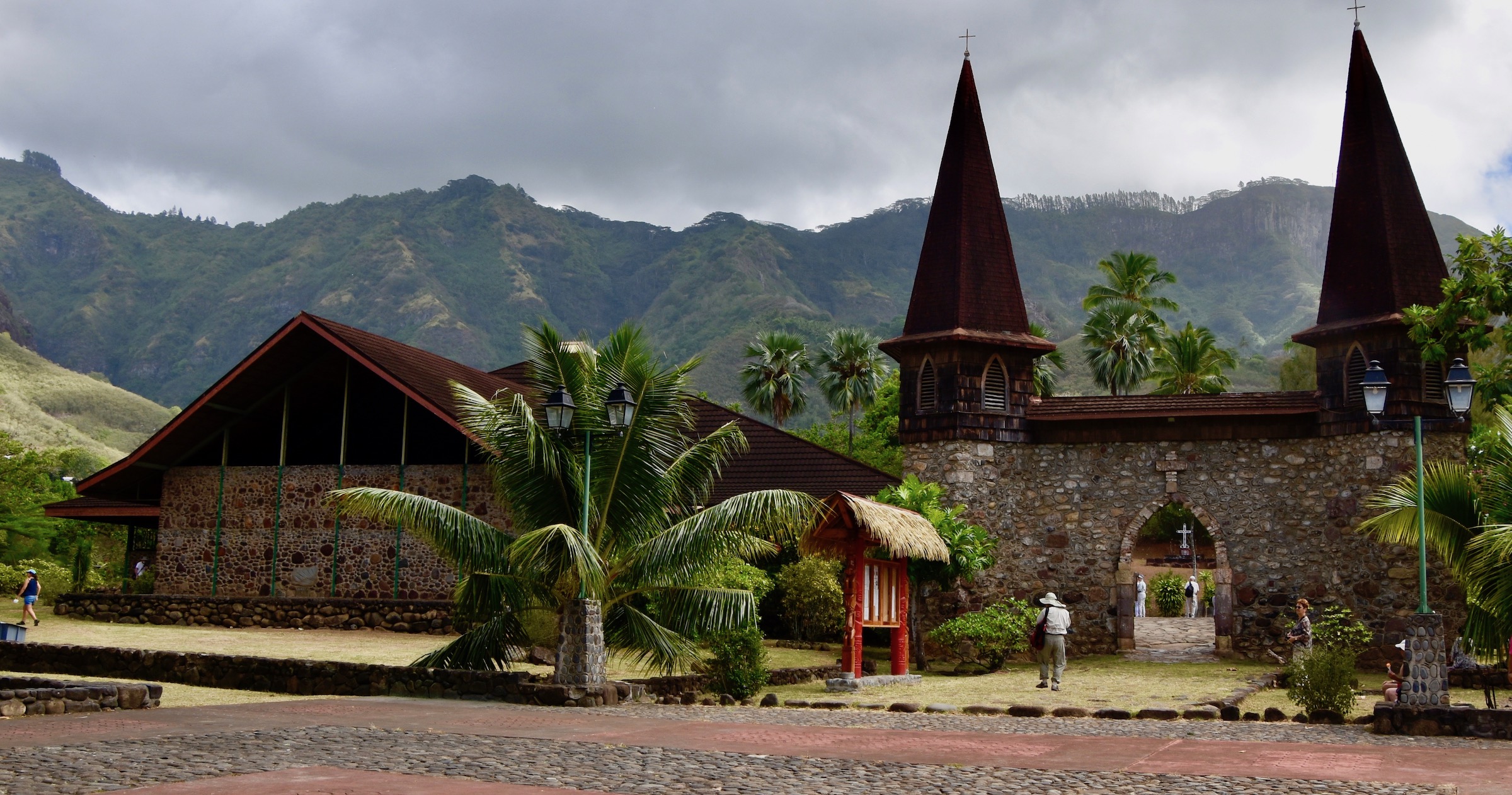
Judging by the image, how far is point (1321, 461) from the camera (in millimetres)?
21906

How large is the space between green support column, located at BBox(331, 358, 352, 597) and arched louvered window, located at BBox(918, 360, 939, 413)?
1090cm

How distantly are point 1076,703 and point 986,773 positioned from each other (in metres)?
7.34

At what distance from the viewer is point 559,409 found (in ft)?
47.1

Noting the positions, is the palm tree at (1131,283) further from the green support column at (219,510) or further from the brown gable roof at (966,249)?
the green support column at (219,510)

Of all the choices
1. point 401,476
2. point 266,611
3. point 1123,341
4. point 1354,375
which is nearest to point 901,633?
point 1354,375

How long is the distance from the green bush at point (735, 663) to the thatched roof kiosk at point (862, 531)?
180cm

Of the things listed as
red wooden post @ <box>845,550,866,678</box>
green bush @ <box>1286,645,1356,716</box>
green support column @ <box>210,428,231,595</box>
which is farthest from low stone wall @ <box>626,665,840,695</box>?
green support column @ <box>210,428,231,595</box>

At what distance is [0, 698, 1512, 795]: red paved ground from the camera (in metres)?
8.70

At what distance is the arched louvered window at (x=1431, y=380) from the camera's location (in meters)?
21.0

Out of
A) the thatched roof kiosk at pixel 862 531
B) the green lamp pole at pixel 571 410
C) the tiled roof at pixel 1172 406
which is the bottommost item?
the thatched roof kiosk at pixel 862 531

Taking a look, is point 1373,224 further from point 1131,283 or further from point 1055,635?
point 1131,283

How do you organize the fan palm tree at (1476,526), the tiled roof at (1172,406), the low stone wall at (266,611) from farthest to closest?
the low stone wall at (266,611), the tiled roof at (1172,406), the fan palm tree at (1476,526)

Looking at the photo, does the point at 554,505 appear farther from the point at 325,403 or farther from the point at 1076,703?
the point at 325,403

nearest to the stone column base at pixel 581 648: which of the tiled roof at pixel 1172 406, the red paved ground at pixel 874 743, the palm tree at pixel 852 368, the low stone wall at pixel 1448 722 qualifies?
the red paved ground at pixel 874 743
